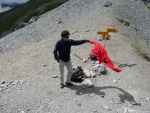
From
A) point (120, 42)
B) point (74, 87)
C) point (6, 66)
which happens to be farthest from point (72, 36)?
point (74, 87)

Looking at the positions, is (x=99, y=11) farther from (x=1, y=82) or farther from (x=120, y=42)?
(x=1, y=82)

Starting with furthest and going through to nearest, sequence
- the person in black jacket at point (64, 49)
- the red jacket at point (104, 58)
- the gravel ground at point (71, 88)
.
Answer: the red jacket at point (104, 58)
the person in black jacket at point (64, 49)
the gravel ground at point (71, 88)

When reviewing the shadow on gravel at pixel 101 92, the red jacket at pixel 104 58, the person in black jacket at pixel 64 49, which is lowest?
the shadow on gravel at pixel 101 92

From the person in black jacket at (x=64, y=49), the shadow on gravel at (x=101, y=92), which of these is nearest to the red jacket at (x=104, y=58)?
the shadow on gravel at (x=101, y=92)

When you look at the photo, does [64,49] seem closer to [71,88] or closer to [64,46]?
[64,46]

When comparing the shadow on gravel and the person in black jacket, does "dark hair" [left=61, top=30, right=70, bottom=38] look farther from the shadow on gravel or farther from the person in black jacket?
the shadow on gravel

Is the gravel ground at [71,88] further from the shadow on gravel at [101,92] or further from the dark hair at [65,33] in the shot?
the dark hair at [65,33]

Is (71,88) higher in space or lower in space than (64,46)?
lower

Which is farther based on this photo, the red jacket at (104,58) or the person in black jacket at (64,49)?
the red jacket at (104,58)

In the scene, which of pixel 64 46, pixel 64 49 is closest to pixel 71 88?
pixel 64 49

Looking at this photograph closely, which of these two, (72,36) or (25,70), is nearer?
(25,70)

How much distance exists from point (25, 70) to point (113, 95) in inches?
240

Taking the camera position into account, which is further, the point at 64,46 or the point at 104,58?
the point at 104,58

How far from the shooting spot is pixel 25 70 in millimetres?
23469
